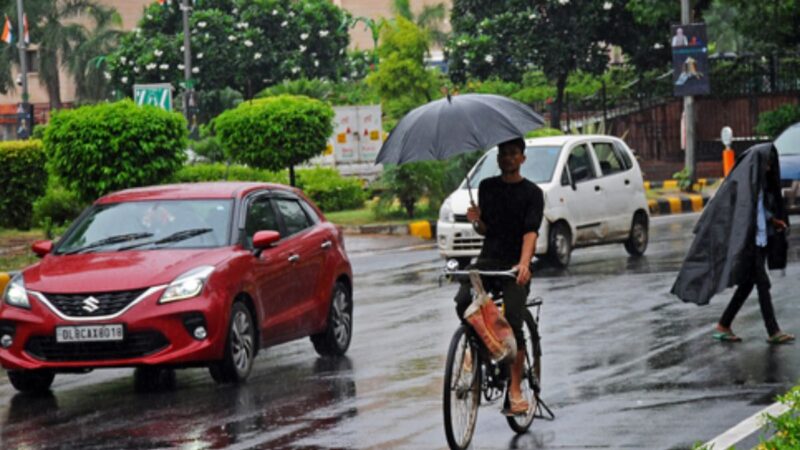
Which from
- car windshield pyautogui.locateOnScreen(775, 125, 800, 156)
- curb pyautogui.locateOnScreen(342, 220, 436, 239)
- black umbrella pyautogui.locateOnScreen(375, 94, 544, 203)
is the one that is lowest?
curb pyautogui.locateOnScreen(342, 220, 436, 239)

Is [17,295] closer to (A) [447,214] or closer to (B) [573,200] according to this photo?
(A) [447,214]

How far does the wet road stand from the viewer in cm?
1019

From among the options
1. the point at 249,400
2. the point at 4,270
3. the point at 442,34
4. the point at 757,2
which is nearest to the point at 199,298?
the point at 249,400

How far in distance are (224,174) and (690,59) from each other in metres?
10.8

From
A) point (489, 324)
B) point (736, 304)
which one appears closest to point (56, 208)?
point (736, 304)

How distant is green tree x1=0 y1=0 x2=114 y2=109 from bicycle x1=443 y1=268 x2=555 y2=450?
76545 mm

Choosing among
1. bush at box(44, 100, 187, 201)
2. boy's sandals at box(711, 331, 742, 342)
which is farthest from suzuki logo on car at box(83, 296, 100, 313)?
bush at box(44, 100, 187, 201)

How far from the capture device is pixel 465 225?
863 inches

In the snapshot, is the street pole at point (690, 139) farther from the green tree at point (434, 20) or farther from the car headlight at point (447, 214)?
the green tree at point (434, 20)

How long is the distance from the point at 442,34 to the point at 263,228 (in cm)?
7236

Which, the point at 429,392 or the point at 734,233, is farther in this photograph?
the point at 734,233

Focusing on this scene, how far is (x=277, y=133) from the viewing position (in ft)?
105

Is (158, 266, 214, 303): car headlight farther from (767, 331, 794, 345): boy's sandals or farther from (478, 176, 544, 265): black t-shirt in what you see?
(767, 331, 794, 345): boy's sandals

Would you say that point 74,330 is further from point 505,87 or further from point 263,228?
point 505,87
